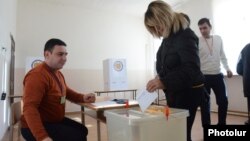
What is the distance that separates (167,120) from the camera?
98cm

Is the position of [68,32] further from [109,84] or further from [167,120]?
[167,120]

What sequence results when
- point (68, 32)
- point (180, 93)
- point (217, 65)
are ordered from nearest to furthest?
point (180, 93) < point (217, 65) < point (68, 32)

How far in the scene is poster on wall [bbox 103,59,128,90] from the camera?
5098mm

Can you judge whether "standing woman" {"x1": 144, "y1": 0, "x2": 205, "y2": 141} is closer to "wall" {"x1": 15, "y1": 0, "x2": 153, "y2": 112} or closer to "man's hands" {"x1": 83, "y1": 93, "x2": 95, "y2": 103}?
"man's hands" {"x1": 83, "y1": 93, "x2": 95, "y2": 103}

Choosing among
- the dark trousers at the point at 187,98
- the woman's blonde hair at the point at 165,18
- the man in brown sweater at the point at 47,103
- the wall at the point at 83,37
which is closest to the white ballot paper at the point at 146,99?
the dark trousers at the point at 187,98

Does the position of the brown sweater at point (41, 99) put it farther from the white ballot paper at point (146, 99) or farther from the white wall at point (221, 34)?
the white wall at point (221, 34)

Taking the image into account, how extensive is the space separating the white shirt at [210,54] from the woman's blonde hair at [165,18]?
59.6 inches

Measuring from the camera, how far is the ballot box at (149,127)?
0.92m

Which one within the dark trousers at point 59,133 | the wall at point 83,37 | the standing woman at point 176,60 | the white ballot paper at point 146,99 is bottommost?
the dark trousers at point 59,133

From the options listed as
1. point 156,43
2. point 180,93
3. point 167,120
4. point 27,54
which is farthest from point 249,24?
point 27,54

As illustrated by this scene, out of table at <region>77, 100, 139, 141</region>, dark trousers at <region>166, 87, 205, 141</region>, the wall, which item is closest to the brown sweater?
table at <region>77, 100, 139, 141</region>

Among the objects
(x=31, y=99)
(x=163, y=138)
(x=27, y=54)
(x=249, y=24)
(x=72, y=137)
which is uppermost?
(x=249, y=24)

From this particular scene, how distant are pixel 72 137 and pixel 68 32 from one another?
4.22 meters

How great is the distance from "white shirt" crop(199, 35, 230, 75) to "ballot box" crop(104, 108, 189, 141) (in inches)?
66.0
